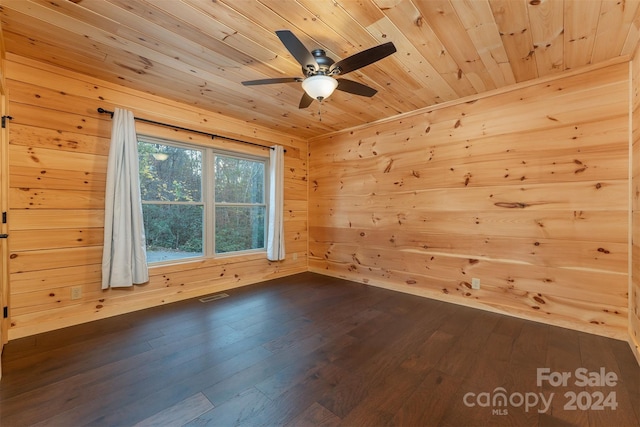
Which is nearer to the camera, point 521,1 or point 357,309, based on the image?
point 521,1

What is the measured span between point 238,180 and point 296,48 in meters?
2.69

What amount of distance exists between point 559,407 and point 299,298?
248cm

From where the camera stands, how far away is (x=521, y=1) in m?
1.69

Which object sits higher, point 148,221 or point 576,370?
point 148,221

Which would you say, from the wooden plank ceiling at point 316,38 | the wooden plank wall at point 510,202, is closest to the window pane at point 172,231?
the wooden plank ceiling at point 316,38

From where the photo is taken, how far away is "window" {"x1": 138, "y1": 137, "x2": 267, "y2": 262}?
3242 millimetres

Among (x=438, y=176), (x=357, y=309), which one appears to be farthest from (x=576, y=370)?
(x=438, y=176)

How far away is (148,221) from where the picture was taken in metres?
3.20

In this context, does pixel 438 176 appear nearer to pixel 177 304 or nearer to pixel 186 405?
pixel 186 405

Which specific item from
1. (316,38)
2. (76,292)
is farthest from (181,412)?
(316,38)

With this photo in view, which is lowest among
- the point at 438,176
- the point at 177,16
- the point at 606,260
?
the point at 606,260

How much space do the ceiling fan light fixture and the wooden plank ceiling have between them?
0.99 feet

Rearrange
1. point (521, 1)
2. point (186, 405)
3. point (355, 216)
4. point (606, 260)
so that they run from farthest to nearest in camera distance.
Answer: point (355, 216)
point (606, 260)
point (521, 1)
point (186, 405)

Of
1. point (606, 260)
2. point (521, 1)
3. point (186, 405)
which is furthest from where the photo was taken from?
point (606, 260)
